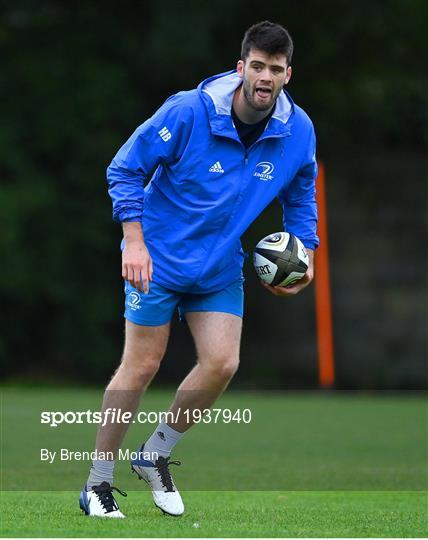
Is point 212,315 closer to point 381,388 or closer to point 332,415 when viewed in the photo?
point 332,415

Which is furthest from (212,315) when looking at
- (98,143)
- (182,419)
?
(98,143)

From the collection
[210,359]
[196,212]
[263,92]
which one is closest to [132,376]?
[210,359]

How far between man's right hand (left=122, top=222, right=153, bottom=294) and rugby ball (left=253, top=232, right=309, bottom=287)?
25.8 inches

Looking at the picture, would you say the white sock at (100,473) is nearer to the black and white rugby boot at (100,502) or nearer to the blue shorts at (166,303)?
the black and white rugby boot at (100,502)

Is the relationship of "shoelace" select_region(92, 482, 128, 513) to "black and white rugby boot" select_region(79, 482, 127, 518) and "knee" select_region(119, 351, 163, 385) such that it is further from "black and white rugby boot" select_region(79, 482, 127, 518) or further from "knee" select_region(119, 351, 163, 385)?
"knee" select_region(119, 351, 163, 385)

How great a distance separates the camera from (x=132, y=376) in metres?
5.61

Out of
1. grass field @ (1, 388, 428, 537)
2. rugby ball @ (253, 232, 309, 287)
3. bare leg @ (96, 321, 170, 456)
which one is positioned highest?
rugby ball @ (253, 232, 309, 287)

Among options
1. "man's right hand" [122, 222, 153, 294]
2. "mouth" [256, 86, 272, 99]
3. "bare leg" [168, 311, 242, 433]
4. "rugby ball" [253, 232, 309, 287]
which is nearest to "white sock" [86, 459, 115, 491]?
"bare leg" [168, 311, 242, 433]

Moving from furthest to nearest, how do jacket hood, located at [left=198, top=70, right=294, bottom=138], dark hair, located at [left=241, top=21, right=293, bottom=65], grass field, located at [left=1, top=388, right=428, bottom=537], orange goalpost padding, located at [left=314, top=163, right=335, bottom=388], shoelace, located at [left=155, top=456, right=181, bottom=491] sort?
orange goalpost padding, located at [left=314, top=163, right=335, bottom=388] < shoelace, located at [left=155, top=456, right=181, bottom=491] < jacket hood, located at [left=198, top=70, right=294, bottom=138] < dark hair, located at [left=241, top=21, right=293, bottom=65] < grass field, located at [left=1, top=388, right=428, bottom=537]

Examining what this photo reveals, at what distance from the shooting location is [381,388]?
18.1m

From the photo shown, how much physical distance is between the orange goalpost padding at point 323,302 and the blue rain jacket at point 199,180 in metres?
11.0

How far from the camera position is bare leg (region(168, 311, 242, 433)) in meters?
5.61

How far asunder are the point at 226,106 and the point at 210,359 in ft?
3.76

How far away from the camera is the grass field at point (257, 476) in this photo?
5.29 metres
